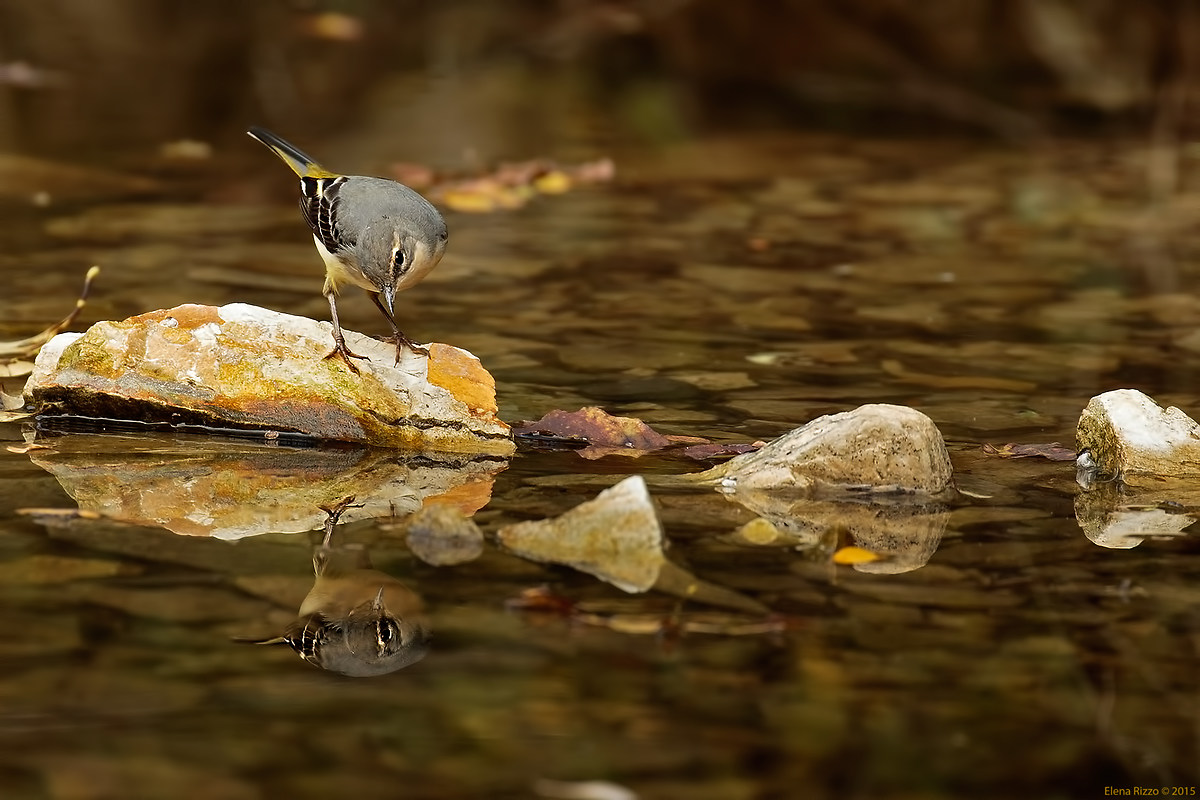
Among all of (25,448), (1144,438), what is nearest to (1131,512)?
(1144,438)

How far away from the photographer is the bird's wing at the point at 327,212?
499 centimetres

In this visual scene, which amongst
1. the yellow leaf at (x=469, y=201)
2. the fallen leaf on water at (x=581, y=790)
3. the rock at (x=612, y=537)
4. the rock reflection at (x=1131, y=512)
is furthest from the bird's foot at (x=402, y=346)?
the yellow leaf at (x=469, y=201)

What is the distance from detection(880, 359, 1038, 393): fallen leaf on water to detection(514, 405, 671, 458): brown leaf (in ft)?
4.01

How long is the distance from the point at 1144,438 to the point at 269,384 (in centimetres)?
262

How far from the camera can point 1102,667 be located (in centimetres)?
354

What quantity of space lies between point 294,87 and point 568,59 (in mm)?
2899

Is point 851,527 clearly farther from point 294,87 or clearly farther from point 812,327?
point 294,87

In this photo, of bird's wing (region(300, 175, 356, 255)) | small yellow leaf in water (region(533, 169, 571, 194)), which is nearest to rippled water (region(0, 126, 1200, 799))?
bird's wing (region(300, 175, 356, 255))

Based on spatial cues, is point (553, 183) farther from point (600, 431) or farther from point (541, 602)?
point (541, 602)

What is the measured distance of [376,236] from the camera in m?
4.86

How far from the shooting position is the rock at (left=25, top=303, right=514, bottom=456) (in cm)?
504

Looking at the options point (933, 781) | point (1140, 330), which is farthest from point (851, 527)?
point (1140, 330)

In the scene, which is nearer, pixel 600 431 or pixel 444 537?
pixel 444 537

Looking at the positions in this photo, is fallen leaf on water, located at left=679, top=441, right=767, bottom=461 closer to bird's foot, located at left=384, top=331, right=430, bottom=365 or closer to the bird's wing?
bird's foot, located at left=384, top=331, right=430, bottom=365
